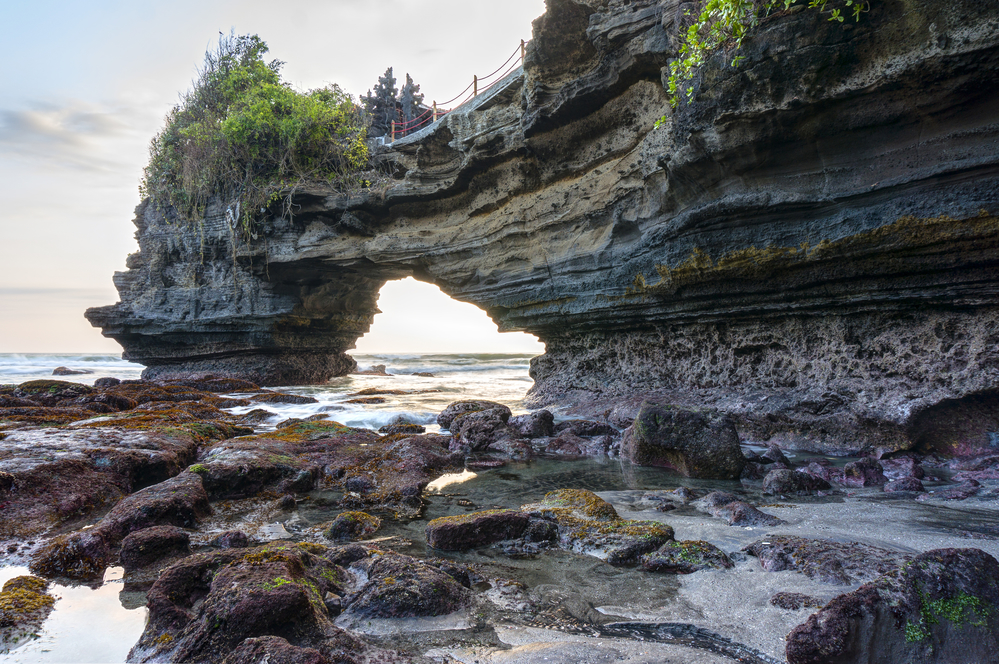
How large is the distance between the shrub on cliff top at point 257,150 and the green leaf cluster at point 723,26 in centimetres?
907

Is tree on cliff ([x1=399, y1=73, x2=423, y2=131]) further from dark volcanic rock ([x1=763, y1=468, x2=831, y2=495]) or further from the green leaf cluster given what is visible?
dark volcanic rock ([x1=763, y1=468, x2=831, y2=495])

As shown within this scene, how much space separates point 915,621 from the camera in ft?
5.78

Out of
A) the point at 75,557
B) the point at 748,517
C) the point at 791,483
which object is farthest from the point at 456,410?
the point at 75,557

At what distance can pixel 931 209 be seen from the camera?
5375 mm

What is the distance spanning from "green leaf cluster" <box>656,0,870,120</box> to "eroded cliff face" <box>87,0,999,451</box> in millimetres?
148

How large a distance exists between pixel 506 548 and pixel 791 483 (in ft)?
8.65

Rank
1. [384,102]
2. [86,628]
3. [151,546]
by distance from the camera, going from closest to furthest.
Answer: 1. [86,628]
2. [151,546]
3. [384,102]

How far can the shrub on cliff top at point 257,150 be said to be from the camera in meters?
13.6

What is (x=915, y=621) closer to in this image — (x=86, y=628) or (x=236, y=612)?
(x=236, y=612)

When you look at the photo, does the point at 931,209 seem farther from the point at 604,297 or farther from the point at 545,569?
the point at 545,569

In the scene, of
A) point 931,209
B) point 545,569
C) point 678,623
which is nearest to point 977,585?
point 678,623

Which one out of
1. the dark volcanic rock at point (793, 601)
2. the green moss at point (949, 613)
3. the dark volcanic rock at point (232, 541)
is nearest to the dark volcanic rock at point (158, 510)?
the dark volcanic rock at point (232, 541)

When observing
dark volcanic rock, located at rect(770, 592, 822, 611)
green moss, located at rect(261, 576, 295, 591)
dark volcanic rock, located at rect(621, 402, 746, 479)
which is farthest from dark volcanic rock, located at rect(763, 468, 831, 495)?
green moss, located at rect(261, 576, 295, 591)

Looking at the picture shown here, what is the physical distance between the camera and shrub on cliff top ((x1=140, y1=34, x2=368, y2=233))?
535 inches
